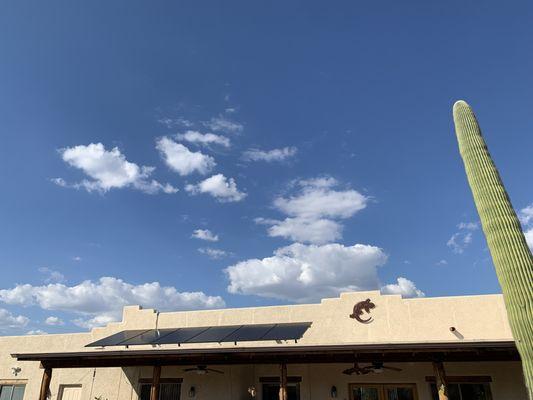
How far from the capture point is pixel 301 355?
12.4 metres

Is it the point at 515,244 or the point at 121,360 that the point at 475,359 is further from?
the point at 121,360

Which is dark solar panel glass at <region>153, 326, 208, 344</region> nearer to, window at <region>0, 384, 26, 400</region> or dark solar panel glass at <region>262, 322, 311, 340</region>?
dark solar panel glass at <region>262, 322, 311, 340</region>

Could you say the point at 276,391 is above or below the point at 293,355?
below

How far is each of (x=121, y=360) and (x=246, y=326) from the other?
212 inches

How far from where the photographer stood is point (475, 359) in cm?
1122

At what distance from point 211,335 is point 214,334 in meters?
0.14

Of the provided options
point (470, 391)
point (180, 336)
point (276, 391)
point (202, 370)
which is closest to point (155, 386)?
point (202, 370)

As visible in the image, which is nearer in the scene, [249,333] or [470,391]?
[470,391]

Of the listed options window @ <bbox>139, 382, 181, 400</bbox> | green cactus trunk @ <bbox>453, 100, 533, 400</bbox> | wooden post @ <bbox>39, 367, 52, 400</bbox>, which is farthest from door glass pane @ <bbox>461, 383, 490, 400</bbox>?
wooden post @ <bbox>39, 367, 52, 400</bbox>

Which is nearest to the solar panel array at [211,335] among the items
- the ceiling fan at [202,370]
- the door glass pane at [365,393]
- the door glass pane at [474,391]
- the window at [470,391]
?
the ceiling fan at [202,370]

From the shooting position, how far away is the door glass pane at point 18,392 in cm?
1881

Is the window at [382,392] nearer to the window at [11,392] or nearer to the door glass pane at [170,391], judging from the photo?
the door glass pane at [170,391]

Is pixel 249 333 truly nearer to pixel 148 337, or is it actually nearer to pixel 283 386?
pixel 283 386

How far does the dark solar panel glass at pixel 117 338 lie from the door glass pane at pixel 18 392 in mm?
4408
